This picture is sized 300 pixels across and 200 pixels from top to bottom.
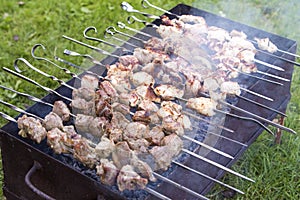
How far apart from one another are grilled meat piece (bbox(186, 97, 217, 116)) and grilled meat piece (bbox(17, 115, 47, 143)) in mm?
836

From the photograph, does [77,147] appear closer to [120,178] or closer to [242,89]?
[120,178]

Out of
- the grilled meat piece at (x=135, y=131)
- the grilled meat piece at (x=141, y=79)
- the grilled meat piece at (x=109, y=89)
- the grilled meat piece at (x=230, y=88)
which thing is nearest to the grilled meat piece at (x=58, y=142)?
the grilled meat piece at (x=135, y=131)

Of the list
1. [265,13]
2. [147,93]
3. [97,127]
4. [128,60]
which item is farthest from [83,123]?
[265,13]

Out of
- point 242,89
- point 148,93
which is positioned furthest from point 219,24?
point 148,93

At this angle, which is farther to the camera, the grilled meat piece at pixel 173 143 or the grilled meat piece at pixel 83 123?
the grilled meat piece at pixel 83 123

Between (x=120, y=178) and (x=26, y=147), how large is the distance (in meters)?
0.60

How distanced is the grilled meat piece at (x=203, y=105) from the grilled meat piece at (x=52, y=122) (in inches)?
28.9

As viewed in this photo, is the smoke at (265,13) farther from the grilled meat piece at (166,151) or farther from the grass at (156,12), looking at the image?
the grilled meat piece at (166,151)

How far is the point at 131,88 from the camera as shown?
9.89 feet

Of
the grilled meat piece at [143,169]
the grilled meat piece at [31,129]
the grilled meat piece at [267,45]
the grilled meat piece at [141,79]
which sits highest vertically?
the grilled meat piece at [267,45]

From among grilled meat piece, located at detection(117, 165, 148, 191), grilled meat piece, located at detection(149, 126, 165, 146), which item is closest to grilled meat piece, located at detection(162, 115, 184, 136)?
grilled meat piece, located at detection(149, 126, 165, 146)

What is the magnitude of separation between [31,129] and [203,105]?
3.13 ft

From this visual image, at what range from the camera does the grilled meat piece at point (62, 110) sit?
8.91 ft

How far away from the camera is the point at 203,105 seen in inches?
111
